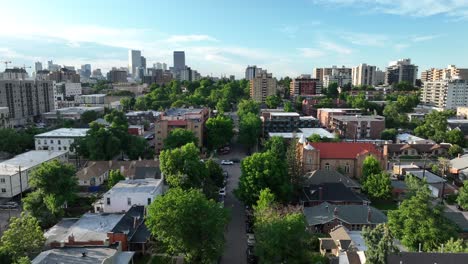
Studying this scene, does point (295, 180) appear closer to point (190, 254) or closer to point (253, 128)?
point (190, 254)

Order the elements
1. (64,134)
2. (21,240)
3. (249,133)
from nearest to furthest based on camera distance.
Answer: (21,240), (64,134), (249,133)

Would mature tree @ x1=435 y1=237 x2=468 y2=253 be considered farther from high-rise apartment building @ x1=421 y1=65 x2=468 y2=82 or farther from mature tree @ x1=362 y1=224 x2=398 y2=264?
high-rise apartment building @ x1=421 y1=65 x2=468 y2=82

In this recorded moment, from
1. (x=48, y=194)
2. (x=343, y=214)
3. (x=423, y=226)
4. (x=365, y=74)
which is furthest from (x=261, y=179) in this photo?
(x=365, y=74)

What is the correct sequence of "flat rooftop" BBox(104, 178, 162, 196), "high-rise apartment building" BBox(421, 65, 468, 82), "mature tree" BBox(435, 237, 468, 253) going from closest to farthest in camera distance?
"mature tree" BBox(435, 237, 468, 253)
"flat rooftop" BBox(104, 178, 162, 196)
"high-rise apartment building" BBox(421, 65, 468, 82)

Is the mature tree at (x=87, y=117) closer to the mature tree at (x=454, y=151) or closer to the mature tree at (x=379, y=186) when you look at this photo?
the mature tree at (x=379, y=186)

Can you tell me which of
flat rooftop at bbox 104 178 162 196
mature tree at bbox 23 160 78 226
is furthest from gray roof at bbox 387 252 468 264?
mature tree at bbox 23 160 78 226

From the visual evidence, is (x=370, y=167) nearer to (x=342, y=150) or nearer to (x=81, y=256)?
(x=342, y=150)
